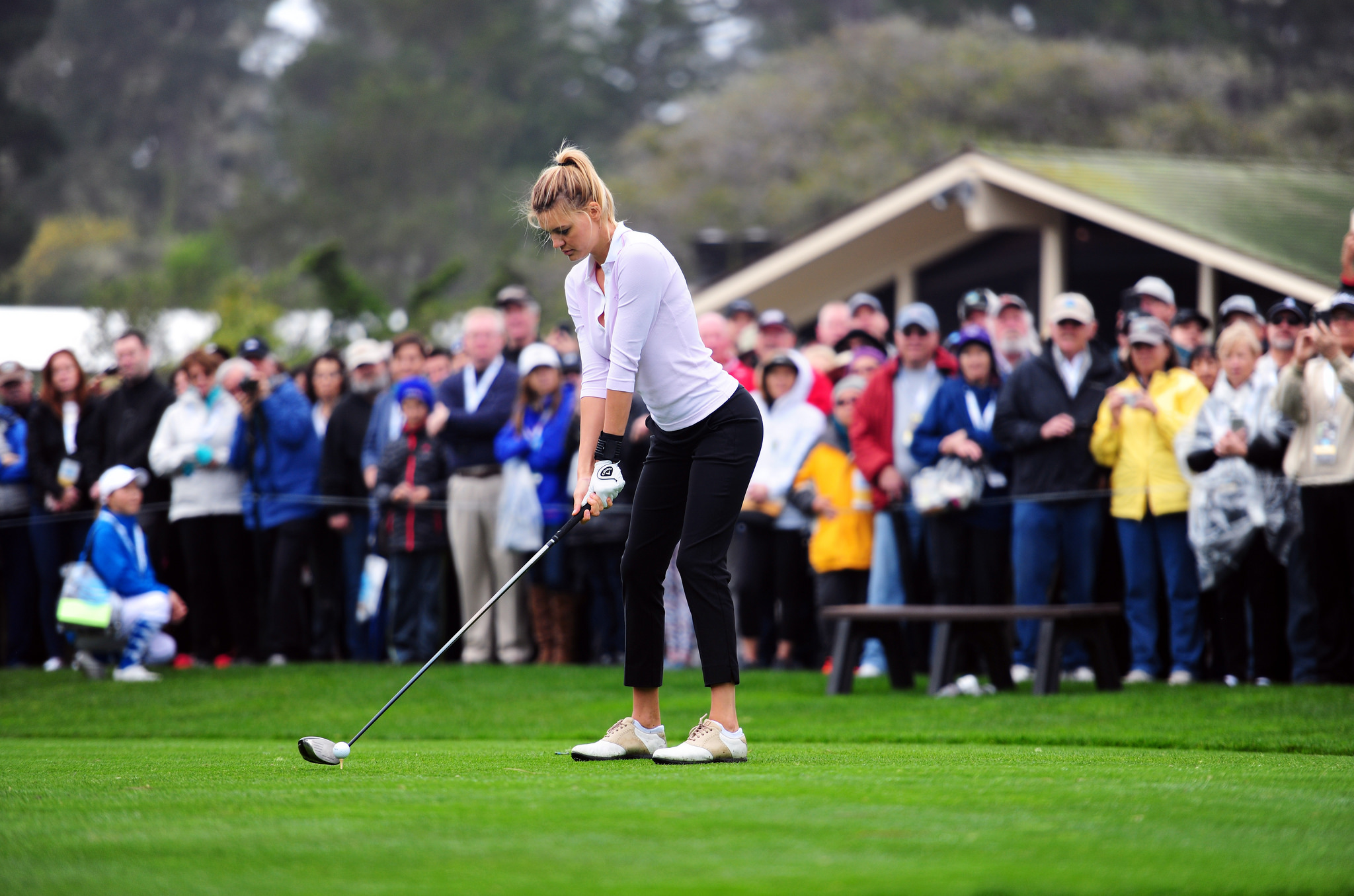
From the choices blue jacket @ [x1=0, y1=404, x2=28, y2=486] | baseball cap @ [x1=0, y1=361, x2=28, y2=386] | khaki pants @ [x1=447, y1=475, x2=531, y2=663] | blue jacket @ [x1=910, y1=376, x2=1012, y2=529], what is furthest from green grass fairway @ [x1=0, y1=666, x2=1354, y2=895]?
baseball cap @ [x1=0, y1=361, x2=28, y2=386]

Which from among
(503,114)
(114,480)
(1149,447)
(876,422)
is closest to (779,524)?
(876,422)

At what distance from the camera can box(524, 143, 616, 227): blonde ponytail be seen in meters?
5.98

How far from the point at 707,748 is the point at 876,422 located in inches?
224

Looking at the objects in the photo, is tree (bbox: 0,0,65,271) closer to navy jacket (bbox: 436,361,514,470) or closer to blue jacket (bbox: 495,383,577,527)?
navy jacket (bbox: 436,361,514,470)

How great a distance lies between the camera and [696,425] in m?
6.25

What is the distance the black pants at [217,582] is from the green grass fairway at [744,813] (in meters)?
4.61

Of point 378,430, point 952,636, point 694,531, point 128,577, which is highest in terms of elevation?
point 378,430

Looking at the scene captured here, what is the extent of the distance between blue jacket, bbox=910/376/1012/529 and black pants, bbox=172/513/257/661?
17.7 ft

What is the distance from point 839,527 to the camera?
11.8 meters

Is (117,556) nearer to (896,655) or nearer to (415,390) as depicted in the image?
(415,390)

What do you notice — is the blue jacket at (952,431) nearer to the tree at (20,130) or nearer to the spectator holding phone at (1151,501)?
the spectator holding phone at (1151,501)

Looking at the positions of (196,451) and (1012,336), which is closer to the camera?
(1012,336)

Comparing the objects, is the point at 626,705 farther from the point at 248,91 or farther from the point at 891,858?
the point at 248,91

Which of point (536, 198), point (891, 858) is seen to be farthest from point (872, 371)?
point (891, 858)
